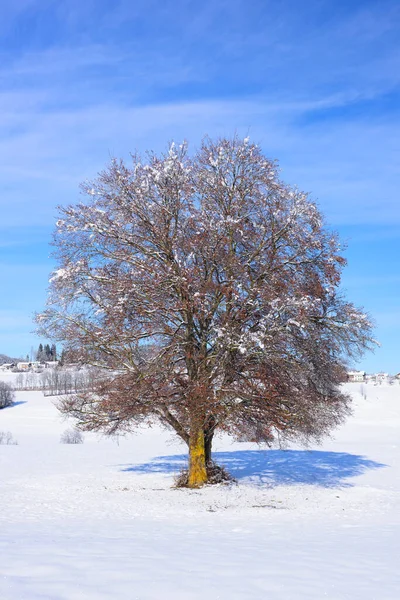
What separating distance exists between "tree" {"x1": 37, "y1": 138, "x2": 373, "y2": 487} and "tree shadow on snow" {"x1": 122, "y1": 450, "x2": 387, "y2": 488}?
3196 mm

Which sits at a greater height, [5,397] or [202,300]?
[202,300]

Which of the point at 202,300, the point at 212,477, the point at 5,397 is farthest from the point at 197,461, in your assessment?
the point at 5,397

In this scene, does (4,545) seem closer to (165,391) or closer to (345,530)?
(345,530)

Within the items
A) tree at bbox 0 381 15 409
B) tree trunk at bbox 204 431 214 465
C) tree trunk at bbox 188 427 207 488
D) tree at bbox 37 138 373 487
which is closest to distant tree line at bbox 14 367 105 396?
tree at bbox 37 138 373 487

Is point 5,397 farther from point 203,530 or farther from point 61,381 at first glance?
point 203,530

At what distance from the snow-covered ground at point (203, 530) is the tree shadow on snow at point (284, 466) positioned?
76 mm

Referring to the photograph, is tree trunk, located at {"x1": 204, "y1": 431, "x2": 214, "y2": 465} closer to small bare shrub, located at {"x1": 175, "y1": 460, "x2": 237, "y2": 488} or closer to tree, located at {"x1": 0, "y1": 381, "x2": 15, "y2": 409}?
small bare shrub, located at {"x1": 175, "y1": 460, "x2": 237, "y2": 488}

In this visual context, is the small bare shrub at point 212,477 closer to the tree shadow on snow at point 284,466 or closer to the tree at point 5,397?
the tree shadow on snow at point 284,466

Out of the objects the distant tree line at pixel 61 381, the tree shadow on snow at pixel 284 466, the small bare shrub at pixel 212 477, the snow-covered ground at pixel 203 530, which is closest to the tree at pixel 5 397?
the distant tree line at pixel 61 381

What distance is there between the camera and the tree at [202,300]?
17797 millimetres

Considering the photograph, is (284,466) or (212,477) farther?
(284,466)

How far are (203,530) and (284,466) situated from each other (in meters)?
12.9

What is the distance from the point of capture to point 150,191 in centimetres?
1856

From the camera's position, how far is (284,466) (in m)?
25.1
